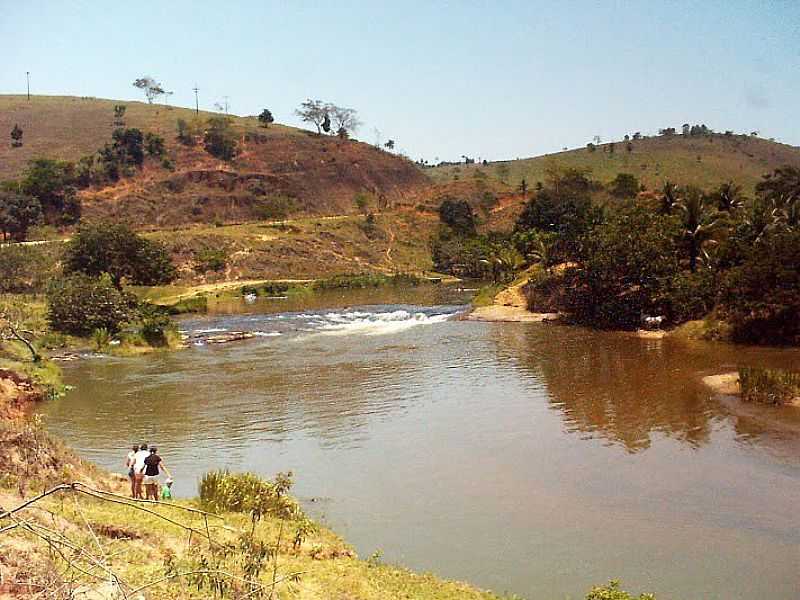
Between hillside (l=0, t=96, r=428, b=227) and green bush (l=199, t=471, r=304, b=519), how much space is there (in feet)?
287

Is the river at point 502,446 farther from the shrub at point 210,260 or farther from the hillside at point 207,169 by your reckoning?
the hillside at point 207,169

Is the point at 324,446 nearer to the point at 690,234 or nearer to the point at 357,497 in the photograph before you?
the point at 357,497

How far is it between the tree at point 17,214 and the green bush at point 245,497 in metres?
77.5

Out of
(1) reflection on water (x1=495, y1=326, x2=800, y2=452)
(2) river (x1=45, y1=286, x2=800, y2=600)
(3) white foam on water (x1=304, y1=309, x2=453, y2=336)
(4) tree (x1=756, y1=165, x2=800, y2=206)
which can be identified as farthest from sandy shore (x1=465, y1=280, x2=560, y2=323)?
(4) tree (x1=756, y1=165, x2=800, y2=206)

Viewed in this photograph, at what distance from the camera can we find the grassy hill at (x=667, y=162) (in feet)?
414

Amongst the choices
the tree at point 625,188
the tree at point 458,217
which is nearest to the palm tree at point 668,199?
the tree at point 625,188

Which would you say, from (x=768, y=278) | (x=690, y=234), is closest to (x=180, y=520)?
(x=768, y=278)

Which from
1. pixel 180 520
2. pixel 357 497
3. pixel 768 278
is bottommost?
pixel 357 497

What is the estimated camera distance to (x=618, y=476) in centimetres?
1869

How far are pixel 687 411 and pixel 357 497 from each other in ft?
43.0

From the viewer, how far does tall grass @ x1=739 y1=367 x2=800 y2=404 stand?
2512 centimetres

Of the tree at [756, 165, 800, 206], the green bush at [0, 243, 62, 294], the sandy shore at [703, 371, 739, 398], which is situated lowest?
the sandy shore at [703, 371, 739, 398]

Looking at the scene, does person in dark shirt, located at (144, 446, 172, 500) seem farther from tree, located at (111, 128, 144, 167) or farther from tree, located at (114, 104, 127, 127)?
tree, located at (114, 104, 127, 127)

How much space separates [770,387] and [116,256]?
50578 millimetres
